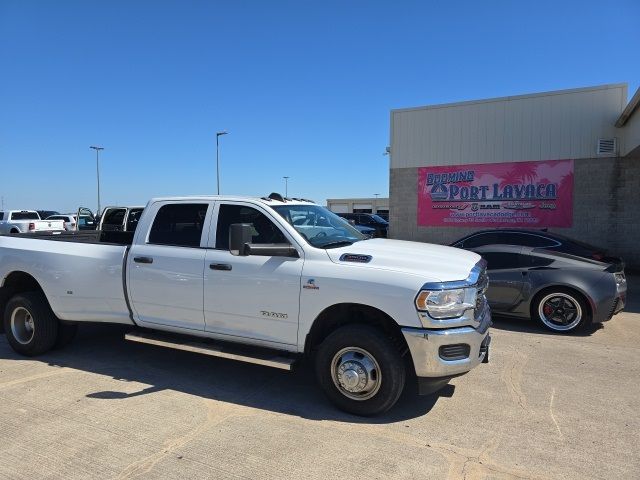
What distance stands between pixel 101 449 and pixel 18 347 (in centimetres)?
310

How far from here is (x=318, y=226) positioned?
492 cm

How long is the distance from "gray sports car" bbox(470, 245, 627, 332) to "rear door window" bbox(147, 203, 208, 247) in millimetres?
4754

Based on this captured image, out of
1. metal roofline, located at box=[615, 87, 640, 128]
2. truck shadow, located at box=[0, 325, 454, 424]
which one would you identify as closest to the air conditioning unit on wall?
metal roofline, located at box=[615, 87, 640, 128]

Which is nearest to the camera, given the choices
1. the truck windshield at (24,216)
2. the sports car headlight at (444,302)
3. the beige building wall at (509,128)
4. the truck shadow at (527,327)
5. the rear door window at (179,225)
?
the sports car headlight at (444,302)

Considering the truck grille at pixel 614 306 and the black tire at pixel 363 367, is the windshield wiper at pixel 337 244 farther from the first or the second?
the truck grille at pixel 614 306

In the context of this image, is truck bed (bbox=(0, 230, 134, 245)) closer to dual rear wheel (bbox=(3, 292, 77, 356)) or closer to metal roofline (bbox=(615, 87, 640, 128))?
dual rear wheel (bbox=(3, 292, 77, 356))

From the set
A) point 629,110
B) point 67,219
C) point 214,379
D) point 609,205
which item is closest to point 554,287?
point 214,379

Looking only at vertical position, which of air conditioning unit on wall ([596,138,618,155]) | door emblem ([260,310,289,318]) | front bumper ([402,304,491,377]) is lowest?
front bumper ([402,304,491,377])

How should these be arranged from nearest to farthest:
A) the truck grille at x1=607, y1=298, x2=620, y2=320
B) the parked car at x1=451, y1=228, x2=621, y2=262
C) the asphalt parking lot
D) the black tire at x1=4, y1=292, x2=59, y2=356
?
1. the asphalt parking lot
2. the black tire at x1=4, y1=292, x2=59, y2=356
3. the truck grille at x1=607, y1=298, x2=620, y2=320
4. the parked car at x1=451, y1=228, x2=621, y2=262

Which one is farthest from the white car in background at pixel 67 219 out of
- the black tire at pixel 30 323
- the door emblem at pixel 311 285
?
the door emblem at pixel 311 285

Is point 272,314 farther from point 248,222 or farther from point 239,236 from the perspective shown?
point 248,222

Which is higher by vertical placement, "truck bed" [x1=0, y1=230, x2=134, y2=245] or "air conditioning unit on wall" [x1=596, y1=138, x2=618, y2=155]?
"air conditioning unit on wall" [x1=596, y1=138, x2=618, y2=155]

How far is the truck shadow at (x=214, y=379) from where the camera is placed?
435 cm

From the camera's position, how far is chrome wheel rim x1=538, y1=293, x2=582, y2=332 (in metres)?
7.09
